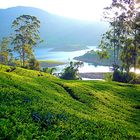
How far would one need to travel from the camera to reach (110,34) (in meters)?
86.6

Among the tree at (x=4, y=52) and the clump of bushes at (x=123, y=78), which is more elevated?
the tree at (x=4, y=52)

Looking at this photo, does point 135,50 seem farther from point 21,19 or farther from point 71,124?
point 71,124

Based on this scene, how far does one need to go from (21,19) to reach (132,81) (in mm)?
35608

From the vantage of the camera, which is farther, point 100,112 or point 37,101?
point 100,112

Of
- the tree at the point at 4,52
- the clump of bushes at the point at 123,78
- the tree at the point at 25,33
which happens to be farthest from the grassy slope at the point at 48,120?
the tree at the point at 4,52

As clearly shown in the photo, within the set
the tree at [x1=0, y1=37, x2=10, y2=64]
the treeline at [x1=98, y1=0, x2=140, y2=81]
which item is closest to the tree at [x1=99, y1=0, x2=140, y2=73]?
the treeline at [x1=98, y1=0, x2=140, y2=81]

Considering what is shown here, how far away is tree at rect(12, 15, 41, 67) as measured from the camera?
8994 cm

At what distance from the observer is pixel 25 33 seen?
91.2m

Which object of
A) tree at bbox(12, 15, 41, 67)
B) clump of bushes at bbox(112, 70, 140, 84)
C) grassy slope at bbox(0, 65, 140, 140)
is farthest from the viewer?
tree at bbox(12, 15, 41, 67)

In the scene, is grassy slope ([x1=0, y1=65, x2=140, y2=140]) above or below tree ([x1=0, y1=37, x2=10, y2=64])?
below

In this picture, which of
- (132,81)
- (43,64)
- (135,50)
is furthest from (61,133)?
(43,64)

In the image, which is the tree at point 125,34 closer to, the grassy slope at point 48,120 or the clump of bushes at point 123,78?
the clump of bushes at point 123,78

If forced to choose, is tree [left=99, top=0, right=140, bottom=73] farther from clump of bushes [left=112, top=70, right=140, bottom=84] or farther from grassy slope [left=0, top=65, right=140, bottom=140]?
grassy slope [left=0, top=65, right=140, bottom=140]

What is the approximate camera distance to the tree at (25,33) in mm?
89938
